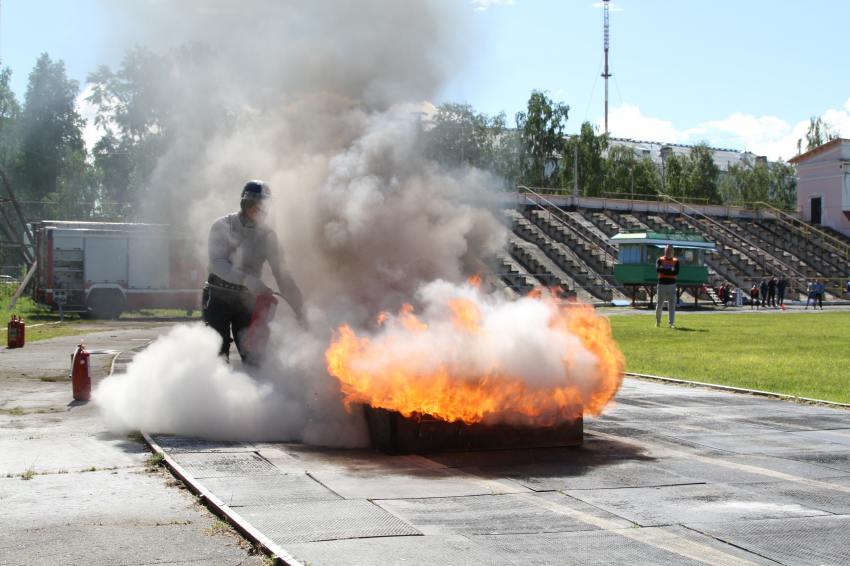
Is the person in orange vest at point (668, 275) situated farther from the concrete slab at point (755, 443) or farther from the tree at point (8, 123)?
the tree at point (8, 123)

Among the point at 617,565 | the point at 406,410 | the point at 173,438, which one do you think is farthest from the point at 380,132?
the point at 617,565

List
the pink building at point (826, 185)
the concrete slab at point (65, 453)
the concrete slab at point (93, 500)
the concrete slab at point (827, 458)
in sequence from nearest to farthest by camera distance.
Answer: the concrete slab at point (93, 500), the concrete slab at point (65, 453), the concrete slab at point (827, 458), the pink building at point (826, 185)

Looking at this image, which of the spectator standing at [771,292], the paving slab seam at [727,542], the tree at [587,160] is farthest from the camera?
the tree at [587,160]

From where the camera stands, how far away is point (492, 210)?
31.1ft

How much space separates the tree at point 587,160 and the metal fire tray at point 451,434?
231ft

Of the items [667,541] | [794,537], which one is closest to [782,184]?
[794,537]

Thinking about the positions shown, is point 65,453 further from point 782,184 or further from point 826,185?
point 782,184

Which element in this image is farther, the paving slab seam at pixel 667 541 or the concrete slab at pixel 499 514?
the concrete slab at pixel 499 514

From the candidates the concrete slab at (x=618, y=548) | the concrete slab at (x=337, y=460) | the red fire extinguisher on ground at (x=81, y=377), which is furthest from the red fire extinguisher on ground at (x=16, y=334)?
the concrete slab at (x=618, y=548)

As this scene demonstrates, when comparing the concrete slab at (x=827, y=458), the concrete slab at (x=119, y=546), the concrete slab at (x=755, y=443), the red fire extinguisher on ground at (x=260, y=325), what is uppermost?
the red fire extinguisher on ground at (x=260, y=325)

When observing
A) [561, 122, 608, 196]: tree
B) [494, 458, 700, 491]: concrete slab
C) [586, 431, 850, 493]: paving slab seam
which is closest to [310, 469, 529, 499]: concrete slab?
[494, 458, 700, 491]: concrete slab

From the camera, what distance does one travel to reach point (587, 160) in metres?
77.9

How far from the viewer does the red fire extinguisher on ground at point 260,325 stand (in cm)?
998

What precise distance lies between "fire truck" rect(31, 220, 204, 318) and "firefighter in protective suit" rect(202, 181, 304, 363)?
24058 millimetres
